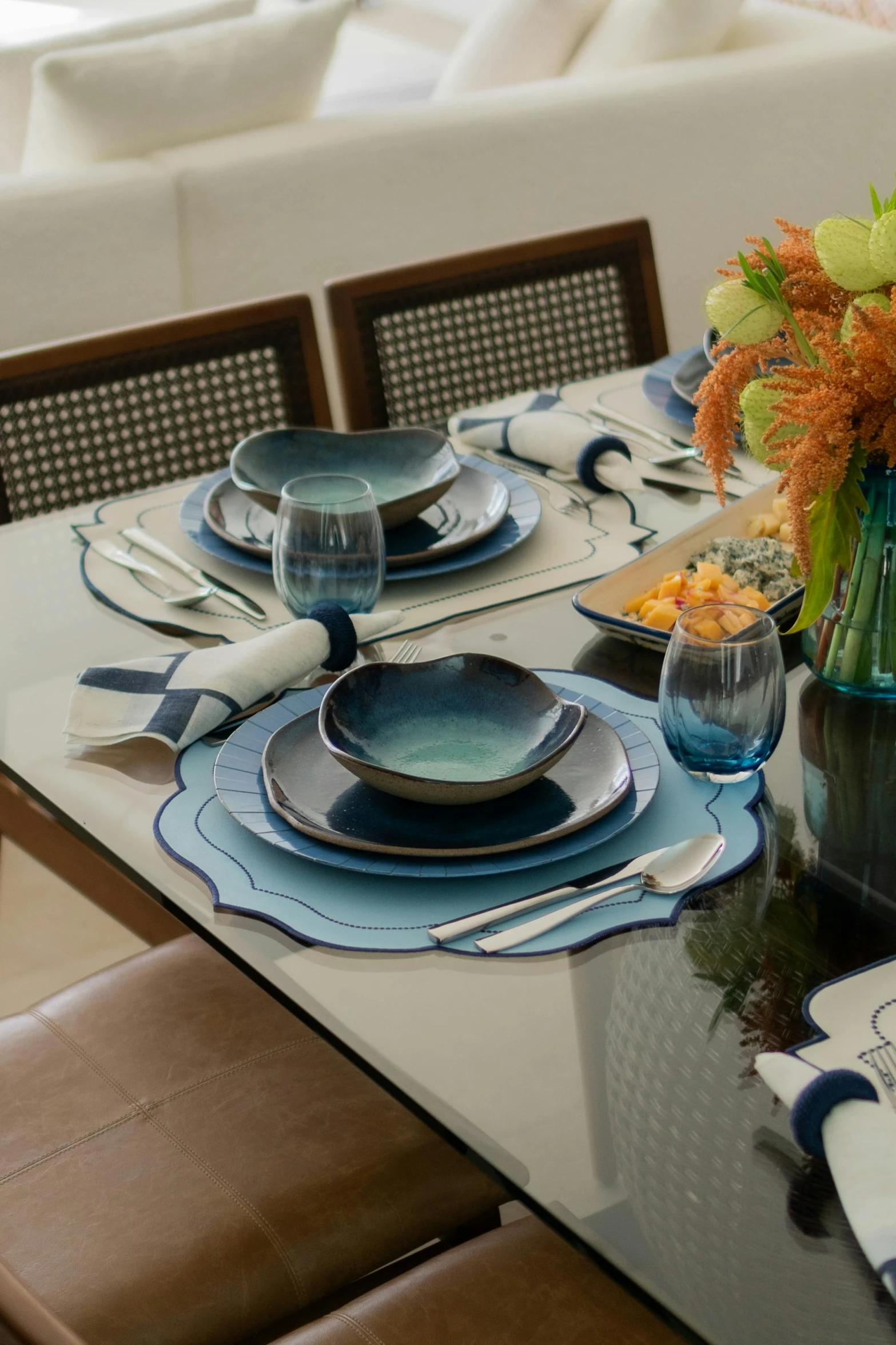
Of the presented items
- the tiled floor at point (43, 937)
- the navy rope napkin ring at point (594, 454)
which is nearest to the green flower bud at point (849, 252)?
the navy rope napkin ring at point (594, 454)

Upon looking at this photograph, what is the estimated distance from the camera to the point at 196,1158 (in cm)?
106

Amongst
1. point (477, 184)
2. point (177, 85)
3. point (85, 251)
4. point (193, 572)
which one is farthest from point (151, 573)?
point (477, 184)

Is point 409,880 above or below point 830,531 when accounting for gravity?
below

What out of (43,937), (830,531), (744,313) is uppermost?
(744,313)

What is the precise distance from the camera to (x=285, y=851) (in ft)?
2.92

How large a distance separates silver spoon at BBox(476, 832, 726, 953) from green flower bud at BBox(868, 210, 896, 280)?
38 centimetres

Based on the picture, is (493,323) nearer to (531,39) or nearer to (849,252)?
(849,252)

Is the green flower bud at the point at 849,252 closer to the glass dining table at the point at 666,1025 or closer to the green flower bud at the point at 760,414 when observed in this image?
the green flower bud at the point at 760,414

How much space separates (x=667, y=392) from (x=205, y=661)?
0.75 meters

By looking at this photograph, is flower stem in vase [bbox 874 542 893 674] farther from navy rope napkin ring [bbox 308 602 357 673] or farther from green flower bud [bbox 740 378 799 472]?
navy rope napkin ring [bbox 308 602 357 673]

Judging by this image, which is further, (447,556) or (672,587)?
(447,556)

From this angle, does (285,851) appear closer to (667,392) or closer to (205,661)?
(205,661)

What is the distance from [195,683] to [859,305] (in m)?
0.52

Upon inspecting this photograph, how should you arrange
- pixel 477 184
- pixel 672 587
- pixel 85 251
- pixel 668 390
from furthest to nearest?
pixel 477 184 < pixel 85 251 < pixel 668 390 < pixel 672 587
